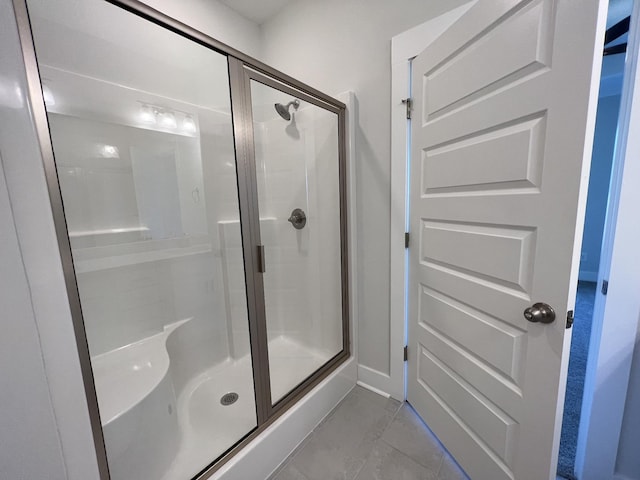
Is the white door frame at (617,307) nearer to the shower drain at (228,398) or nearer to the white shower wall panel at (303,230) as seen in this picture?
the white shower wall panel at (303,230)

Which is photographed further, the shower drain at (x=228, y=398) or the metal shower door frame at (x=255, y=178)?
the shower drain at (x=228, y=398)

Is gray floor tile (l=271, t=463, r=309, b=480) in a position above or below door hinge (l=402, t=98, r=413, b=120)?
below

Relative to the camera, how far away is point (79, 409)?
26.4 inches

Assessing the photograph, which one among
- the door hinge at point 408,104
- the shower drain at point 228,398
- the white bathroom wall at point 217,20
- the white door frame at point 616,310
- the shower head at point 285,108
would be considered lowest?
the shower drain at point 228,398

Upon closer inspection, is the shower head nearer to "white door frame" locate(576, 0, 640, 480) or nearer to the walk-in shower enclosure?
the walk-in shower enclosure

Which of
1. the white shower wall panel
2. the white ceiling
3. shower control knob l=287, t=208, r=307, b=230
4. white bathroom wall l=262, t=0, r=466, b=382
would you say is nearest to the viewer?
white bathroom wall l=262, t=0, r=466, b=382

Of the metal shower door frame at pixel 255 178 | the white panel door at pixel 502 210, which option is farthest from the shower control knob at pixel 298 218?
the white panel door at pixel 502 210

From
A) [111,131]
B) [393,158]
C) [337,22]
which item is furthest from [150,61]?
[393,158]

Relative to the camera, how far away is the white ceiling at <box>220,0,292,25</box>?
176 cm

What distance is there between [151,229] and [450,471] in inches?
77.6

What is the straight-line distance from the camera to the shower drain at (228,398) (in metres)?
1.45

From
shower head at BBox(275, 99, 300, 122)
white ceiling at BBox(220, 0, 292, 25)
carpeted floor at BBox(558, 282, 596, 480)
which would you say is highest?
white ceiling at BBox(220, 0, 292, 25)

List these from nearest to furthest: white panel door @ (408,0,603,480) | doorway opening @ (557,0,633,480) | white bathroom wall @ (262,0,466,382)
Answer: white panel door @ (408,0,603,480) < doorway opening @ (557,0,633,480) < white bathroom wall @ (262,0,466,382)

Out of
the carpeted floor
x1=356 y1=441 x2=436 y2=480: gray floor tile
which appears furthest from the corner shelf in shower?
the carpeted floor
